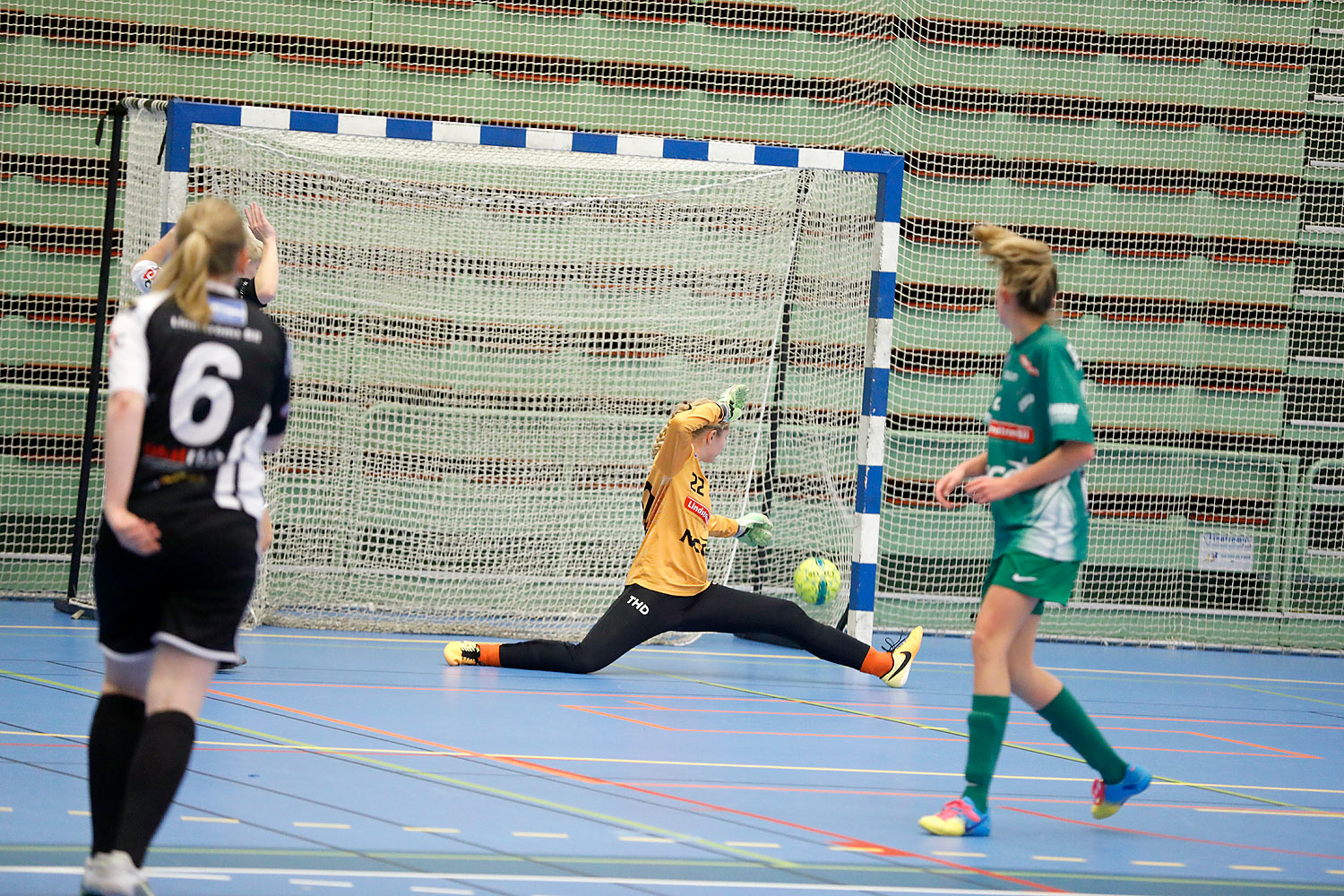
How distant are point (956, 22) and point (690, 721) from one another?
22.2 ft

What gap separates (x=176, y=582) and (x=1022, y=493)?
240 cm

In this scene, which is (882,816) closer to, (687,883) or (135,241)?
(687,883)

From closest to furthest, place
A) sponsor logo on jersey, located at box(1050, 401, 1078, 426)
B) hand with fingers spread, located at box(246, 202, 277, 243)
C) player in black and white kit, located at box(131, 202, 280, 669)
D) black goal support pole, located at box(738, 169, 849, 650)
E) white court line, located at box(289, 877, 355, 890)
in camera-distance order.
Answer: white court line, located at box(289, 877, 355, 890) → sponsor logo on jersey, located at box(1050, 401, 1078, 426) → player in black and white kit, located at box(131, 202, 280, 669) → hand with fingers spread, located at box(246, 202, 277, 243) → black goal support pole, located at box(738, 169, 849, 650)

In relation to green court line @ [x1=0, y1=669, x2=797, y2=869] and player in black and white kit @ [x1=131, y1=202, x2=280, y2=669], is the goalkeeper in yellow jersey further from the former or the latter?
green court line @ [x1=0, y1=669, x2=797, y2=869]

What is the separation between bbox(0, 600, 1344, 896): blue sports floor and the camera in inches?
140

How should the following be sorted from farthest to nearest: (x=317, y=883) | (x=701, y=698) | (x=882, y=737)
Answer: (x=701, y=698) < (x=882, y=737) < (x=317, y=883)

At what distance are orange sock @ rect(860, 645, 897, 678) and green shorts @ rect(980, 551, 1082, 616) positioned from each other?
2.75 metres

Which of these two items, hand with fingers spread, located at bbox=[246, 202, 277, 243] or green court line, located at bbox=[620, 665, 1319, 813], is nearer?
hand with fingers spread, located at bbox=[246, 202, 277, 243]

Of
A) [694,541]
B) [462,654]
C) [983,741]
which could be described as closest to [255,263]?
[462,654]

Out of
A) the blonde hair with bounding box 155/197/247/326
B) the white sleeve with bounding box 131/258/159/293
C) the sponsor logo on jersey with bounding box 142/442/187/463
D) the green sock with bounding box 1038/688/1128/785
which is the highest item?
the white sleeve with bounding box 131/258/159/293

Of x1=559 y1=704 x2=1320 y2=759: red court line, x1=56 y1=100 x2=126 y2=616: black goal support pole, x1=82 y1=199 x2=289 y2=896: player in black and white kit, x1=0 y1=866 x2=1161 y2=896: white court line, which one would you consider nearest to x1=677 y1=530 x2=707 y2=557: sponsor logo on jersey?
x1=559 y1=704 x2=1320 y2=759: red court line

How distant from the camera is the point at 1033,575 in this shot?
13.6ft

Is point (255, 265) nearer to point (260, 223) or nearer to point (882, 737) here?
point (260, 223)

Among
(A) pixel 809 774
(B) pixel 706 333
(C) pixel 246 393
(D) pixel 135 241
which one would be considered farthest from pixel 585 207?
(C) pixel 246 393
